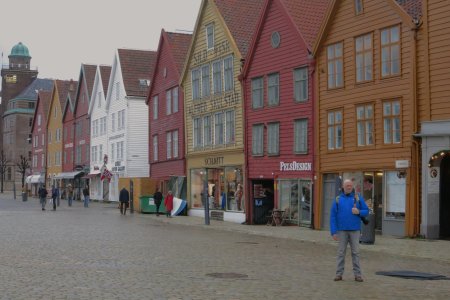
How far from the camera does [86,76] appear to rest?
67.7 m

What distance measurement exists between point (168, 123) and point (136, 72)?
1253cm

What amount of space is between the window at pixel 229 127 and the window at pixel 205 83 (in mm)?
2791

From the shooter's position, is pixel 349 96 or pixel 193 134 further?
pixel 193 134

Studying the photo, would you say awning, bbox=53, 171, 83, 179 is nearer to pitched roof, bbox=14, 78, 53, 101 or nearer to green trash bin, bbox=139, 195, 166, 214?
green trash bin, bbox=139, 195, 166, 214

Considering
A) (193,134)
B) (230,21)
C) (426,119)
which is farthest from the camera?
(193,134)

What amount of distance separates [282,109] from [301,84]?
173 centimetres

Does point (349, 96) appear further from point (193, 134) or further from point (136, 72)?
point (136, 72)

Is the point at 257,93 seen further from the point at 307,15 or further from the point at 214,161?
the point at 214,161

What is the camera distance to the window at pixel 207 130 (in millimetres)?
38062

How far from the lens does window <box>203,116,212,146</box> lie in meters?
38.1

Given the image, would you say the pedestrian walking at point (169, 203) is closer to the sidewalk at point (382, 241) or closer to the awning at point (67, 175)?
the sidewalk at point (382, 241)

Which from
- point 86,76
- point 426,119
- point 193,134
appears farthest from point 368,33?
point 86,76

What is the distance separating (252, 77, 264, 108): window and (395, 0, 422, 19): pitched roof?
9116mm

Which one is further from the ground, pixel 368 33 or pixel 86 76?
pixel 86 76
